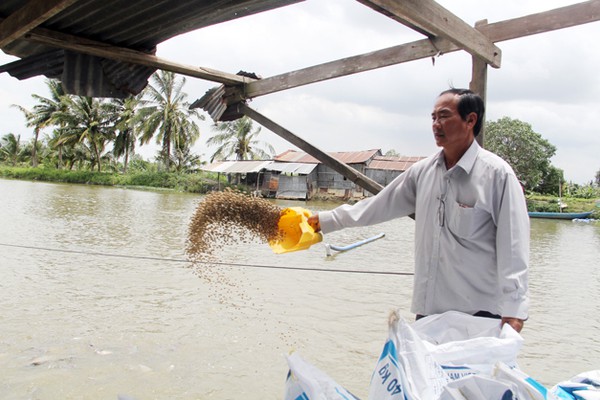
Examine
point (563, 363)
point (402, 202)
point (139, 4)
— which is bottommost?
point (563, 363)

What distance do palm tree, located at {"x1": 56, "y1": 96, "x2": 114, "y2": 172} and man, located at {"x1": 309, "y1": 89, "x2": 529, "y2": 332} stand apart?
3195cm

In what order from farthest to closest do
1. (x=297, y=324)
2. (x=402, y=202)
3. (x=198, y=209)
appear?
(x=297, y=324), (x=198, y=209), (x=402, y=202)

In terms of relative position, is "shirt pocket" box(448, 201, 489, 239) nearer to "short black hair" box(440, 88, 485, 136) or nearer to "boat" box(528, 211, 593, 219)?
"short black hair" box(440, 88, 485, 136)

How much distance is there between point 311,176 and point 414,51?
84.0ft

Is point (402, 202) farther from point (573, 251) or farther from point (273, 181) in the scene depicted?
point (273, 181)

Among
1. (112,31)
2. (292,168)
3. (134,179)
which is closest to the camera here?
(112,31)

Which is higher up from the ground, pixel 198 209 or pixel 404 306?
pixel 198 209

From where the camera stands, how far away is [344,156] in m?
29.5

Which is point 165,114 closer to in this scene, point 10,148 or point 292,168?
point 292,168

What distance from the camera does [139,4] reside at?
2.20m

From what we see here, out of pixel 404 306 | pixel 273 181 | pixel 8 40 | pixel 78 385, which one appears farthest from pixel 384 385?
pixel 273 181

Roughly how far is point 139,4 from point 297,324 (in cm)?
364

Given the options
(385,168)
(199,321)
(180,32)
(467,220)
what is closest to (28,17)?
(180,32)

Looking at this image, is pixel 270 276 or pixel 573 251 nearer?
pixel 270 276
